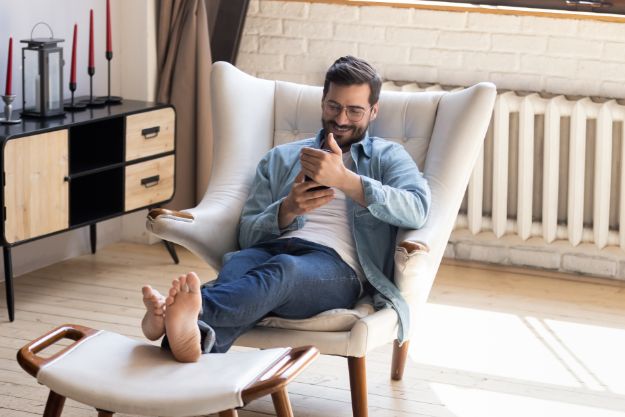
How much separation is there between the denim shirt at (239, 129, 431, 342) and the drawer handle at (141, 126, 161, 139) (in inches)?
41.2

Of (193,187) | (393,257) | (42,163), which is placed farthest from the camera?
(193,187)

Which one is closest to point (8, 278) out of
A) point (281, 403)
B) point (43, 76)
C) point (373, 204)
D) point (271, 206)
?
point (43, 76)

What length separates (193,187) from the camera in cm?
446

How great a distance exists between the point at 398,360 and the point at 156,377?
1066 millimetres

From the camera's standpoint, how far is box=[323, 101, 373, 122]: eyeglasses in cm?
281

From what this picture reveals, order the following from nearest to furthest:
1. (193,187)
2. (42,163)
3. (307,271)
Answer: (307,271)
(42,163)
(193,187)

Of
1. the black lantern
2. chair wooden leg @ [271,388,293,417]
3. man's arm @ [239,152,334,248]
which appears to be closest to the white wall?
the black lantern

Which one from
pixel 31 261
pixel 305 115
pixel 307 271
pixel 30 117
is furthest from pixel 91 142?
pixel 307 271

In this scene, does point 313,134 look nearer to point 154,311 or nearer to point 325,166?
point 325,166

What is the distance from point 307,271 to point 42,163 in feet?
4.19

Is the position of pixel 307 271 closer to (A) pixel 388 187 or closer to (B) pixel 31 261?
(A) pixel 388 187

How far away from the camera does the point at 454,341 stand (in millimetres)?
3441

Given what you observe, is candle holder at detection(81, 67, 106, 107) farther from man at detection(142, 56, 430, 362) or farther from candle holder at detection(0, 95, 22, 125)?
man at detection(142, 56, 430, 362)

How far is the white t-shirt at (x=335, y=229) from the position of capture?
278 centimetres
